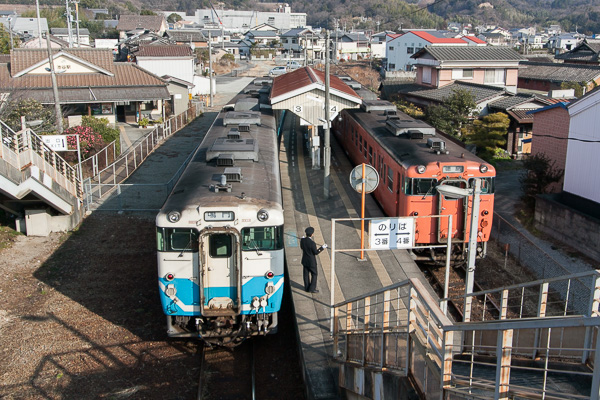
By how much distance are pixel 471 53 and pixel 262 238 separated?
30.5m

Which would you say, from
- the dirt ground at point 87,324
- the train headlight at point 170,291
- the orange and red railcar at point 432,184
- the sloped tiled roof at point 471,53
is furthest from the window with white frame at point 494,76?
the train headlight at point 170,291

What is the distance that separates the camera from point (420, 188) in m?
13.7

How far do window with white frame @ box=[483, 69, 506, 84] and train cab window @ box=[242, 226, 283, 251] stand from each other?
2995cm

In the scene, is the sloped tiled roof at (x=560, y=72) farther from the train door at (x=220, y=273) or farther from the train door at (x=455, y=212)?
the train door at (x=220, y=273)

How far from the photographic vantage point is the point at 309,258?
1155 cm

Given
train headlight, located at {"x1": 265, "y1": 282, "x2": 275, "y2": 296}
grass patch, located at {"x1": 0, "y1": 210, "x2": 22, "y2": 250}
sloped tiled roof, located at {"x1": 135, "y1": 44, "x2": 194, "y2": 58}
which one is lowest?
grass patch, located at {"x1": 0, "y1": 210, "x2": 22, "y2": 250}

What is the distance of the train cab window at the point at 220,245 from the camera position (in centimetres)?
1009

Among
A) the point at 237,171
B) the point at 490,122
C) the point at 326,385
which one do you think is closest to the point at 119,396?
the point at 326,385

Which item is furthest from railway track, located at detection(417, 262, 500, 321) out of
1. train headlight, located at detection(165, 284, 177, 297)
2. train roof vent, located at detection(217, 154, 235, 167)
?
train headlight, located at detection(165, 284, 177, 297)

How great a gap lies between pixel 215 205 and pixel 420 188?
18.5ft

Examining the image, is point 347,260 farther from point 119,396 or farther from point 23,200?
point 23,200

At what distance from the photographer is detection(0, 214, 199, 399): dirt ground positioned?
10055 mm

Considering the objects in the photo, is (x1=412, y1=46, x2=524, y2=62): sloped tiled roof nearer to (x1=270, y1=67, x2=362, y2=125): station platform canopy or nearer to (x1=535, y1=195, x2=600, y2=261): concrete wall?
(x1=270, y1=67, x2=362, y2=125): station platform canopy

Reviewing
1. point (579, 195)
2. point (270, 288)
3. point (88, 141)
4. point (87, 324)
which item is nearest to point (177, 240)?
point (270, 288)
